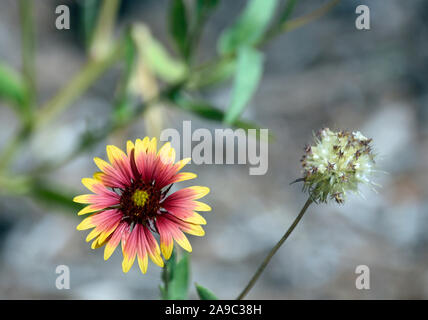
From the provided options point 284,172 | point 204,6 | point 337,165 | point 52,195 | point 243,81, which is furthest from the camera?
point 284,172

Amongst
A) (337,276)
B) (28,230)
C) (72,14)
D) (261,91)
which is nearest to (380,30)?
(261,91)

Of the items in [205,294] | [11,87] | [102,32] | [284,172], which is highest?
[102,32]

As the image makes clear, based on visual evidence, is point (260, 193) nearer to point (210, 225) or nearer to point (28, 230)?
point (210, 225)

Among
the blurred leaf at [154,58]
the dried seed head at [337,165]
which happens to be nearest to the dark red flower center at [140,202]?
the dried seed head at [337,165]

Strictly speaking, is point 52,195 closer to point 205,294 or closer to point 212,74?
point 212,74

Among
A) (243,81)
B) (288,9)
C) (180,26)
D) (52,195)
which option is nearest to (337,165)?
(243,81)
